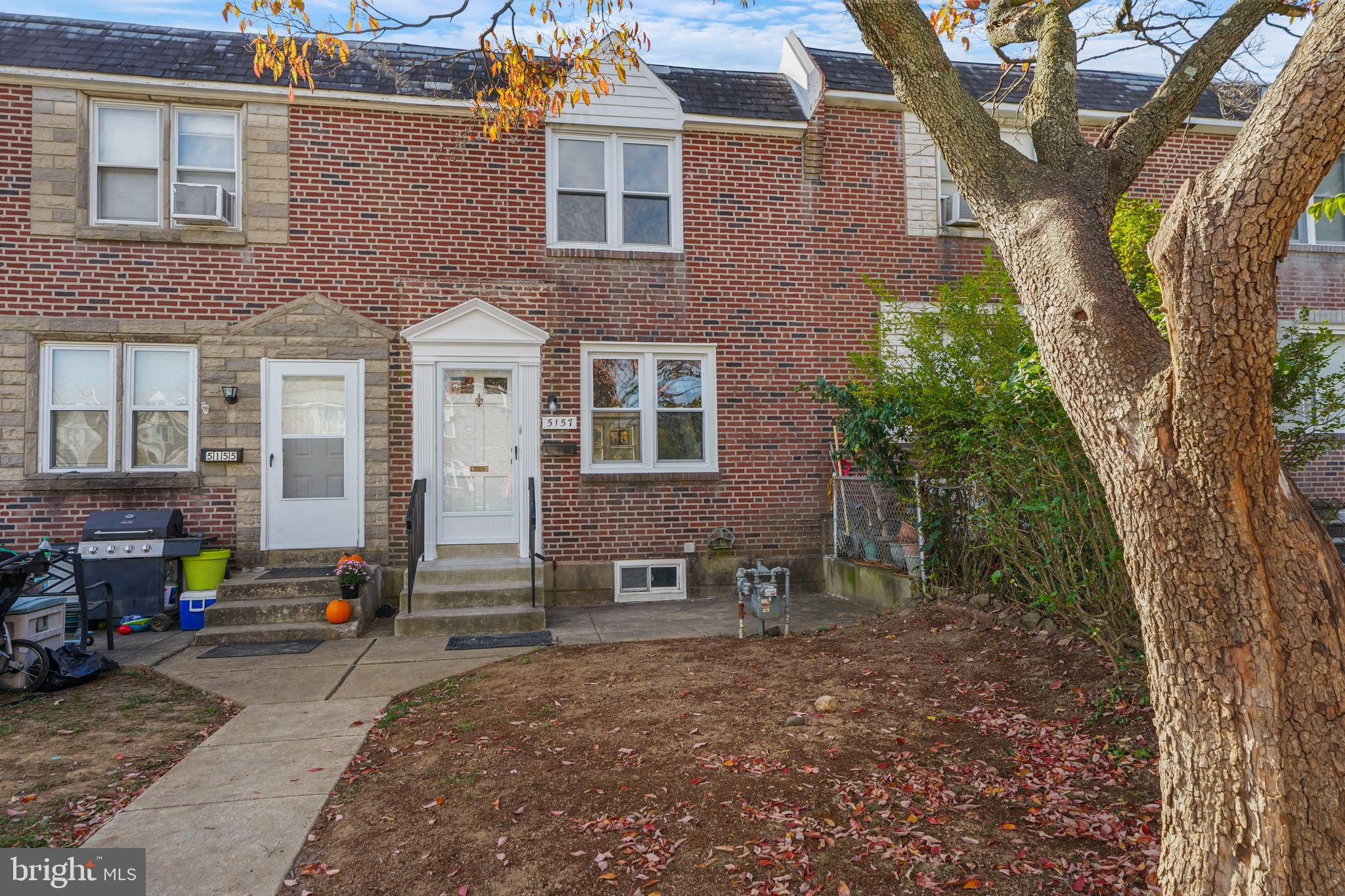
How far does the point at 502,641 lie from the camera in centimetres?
717

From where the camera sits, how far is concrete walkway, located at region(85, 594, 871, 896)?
10.7ft

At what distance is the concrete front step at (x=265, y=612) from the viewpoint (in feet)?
24.5

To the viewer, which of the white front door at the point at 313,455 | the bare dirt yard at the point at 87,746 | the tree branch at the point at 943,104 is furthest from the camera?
the white front door at the point at 313,455

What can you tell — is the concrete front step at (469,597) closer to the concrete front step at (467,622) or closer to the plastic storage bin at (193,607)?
the concrete front step at (467,622)

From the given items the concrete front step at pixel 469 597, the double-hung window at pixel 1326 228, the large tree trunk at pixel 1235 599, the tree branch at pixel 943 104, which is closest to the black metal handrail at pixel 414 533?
the concrete front step at pixel 469 597

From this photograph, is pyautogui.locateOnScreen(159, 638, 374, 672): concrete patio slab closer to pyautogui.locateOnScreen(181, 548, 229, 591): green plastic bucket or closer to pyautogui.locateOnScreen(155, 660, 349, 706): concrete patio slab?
pyautogui.locateOnScreen(155, 660, 349, 706): concrete patio slab

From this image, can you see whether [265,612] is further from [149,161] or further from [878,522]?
[878,522]

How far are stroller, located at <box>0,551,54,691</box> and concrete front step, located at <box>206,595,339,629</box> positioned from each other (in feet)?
5.78

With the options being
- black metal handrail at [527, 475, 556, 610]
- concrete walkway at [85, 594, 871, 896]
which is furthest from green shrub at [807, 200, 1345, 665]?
black metal handrail at [527, 475, 556, 610]

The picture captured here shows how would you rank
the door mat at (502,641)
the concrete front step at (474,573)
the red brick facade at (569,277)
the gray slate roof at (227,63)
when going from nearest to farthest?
the door mat at (502,641) → the concrete front step at (474,573) → the red brick facade at (569,277) → the gray slate roof at (227,63)

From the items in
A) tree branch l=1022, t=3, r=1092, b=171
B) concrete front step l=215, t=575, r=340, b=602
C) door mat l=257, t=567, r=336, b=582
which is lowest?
concrete front step l=215, t=575, r=340, b=602

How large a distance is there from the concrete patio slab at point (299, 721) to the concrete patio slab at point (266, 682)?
0.64 feet

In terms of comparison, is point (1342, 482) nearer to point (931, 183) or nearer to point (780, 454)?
point (931, 183)

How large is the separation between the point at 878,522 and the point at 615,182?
5.03 meters
